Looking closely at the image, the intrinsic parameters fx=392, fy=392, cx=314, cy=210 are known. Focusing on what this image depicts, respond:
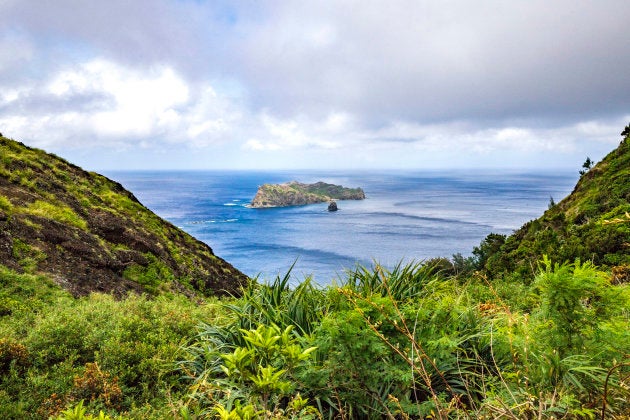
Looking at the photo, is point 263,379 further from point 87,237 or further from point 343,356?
point 87,237

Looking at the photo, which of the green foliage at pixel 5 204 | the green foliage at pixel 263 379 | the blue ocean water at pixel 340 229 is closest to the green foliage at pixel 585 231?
the green foliage at pixel 263 379

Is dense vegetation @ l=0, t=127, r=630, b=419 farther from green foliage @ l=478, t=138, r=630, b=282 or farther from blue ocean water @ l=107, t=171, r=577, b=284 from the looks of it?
blue ocean water @ l=107, t=171, r=577, b=284

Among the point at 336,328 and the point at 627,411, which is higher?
the point at 336,328

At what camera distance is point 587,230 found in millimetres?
15844

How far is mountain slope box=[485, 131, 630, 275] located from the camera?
12.9 m

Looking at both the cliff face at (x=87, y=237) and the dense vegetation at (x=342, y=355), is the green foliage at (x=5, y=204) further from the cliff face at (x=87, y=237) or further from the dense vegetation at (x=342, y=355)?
the dense vegetation at (x=342, y=355)

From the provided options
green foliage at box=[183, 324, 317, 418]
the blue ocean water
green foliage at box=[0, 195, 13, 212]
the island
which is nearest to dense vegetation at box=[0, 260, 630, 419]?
green foliage at box=[183, 324, 317, 418]

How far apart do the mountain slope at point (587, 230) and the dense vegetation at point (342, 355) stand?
6.48 m

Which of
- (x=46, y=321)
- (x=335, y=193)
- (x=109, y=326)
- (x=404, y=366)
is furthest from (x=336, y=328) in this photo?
(x=335, y=193)

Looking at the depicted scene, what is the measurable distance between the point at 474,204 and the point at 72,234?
155m

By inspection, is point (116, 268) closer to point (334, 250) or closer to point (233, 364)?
point (233, 364)

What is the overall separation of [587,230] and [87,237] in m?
18.5

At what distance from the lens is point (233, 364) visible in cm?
236

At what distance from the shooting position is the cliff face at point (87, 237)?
1019 centimetres
